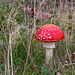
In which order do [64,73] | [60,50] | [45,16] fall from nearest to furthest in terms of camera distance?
[64,73] < [60,50] < [45,16]

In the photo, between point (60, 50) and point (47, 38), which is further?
point (60, 50)

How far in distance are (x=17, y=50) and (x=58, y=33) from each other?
2.80 feet

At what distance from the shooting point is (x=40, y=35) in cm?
197

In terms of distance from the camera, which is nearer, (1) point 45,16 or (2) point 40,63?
(2) point 40,63

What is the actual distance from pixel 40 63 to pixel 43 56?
0.83 ft

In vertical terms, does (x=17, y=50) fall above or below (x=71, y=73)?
above

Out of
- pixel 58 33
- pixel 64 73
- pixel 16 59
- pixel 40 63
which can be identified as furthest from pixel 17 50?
pixel 64 73

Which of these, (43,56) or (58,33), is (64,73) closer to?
(58,33)

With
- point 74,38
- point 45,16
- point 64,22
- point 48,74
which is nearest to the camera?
point 48,74

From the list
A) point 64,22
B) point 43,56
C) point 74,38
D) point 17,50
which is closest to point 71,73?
point 43,56

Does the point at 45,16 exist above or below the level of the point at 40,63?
above

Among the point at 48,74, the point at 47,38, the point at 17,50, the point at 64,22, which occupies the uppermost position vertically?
the point at 64,22

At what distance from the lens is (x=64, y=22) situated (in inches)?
131

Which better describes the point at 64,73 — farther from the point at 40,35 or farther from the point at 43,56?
the point at 43,56
